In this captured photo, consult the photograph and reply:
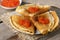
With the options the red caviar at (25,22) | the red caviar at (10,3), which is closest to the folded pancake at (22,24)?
the red caviar at (25,22)

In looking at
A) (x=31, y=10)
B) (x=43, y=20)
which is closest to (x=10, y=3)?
(x=31, y=10)

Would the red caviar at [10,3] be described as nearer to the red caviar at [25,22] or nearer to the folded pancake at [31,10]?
the folded pancake at [31,10]

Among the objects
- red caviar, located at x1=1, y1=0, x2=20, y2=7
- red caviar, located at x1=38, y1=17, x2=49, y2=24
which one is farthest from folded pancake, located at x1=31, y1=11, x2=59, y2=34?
red caviar, located at x1=1, y1=0, x2=20, y2=7

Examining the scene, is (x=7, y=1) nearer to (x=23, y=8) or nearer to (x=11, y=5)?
(x=11, y=5)

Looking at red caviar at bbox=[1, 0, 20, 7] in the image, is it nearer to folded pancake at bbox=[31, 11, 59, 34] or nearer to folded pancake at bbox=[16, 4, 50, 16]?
folded pancake at bbox=[16, 4, 50, 16]

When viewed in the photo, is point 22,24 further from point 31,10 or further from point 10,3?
point 10,3

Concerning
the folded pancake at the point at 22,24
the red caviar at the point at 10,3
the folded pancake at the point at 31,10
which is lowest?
the folded pancake at the point at 22,24
